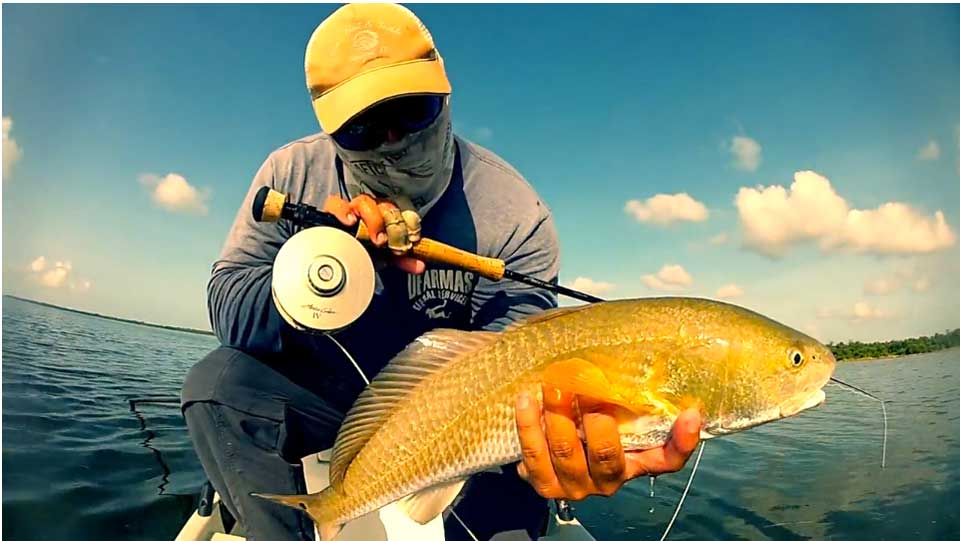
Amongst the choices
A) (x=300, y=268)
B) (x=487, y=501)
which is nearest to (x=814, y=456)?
(x=487, y=501)

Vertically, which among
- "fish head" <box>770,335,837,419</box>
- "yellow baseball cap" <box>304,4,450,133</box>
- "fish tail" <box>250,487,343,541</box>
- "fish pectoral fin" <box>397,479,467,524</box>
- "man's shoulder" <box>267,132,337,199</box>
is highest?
"yellow baseball cap" <box>304,4,450,133</box>

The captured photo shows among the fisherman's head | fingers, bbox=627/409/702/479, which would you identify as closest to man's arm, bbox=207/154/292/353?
the fisherman's head

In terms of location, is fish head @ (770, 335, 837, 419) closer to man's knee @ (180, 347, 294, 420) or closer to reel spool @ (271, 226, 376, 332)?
reel spool @ (271, 226, 376, 332)

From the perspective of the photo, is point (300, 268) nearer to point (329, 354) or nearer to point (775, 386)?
point (329, 354)

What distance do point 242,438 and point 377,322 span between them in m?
0.60

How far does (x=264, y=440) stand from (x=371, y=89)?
3.61 ft

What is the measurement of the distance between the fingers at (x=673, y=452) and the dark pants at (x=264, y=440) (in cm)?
78

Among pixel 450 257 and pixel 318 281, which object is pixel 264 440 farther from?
pixel 450 257

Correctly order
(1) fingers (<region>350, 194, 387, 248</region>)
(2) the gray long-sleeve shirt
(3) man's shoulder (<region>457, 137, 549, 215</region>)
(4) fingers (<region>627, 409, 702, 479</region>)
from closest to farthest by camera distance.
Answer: (4) fingers (<region>627, 409, 702, 479</region>)
(1) fingers (<region>350, 194, 387, 248</region>)
(2) the gray long-sleeve shirt
(3) man's shoulder (<region>457, 137, 549, 215</region>)

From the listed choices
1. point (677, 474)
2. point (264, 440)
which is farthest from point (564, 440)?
point (677, 474)

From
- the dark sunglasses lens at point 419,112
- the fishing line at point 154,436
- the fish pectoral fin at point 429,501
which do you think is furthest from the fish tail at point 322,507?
the fishing line at point 154,436

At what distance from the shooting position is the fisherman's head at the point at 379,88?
1865 millimetres

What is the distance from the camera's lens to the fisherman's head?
6.12ft

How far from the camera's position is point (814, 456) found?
247 inches
